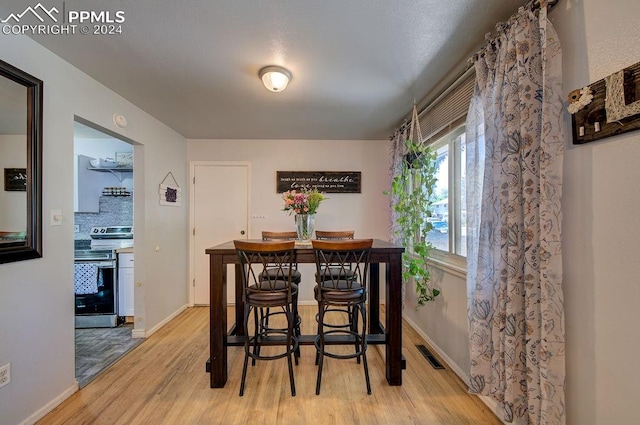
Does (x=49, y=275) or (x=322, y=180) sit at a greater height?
(x=322, y=180)

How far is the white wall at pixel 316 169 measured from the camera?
3.86m

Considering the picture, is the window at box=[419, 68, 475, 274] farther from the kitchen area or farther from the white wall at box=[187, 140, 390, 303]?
the kitchen area

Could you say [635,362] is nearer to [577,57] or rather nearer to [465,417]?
[465,417]

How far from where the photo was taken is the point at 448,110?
88.3 inches

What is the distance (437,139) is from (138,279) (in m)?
3.47

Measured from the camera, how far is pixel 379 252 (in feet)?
6.70

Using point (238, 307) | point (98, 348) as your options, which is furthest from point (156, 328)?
point (238, 307)

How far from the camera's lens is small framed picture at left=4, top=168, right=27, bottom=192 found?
5.06ft

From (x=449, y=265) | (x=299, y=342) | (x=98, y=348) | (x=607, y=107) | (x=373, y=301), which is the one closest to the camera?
(x=607, y=107)

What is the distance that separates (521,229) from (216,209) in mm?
3607

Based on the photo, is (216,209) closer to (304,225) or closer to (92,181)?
(92,181)

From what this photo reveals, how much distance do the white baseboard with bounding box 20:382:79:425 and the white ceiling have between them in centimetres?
240

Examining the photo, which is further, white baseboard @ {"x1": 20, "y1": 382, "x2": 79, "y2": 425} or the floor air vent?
the floor air vent

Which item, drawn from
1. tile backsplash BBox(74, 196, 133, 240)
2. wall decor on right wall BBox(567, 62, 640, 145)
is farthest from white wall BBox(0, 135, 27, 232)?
wall decor on right wall BBox(567, 62, 640, 145)
